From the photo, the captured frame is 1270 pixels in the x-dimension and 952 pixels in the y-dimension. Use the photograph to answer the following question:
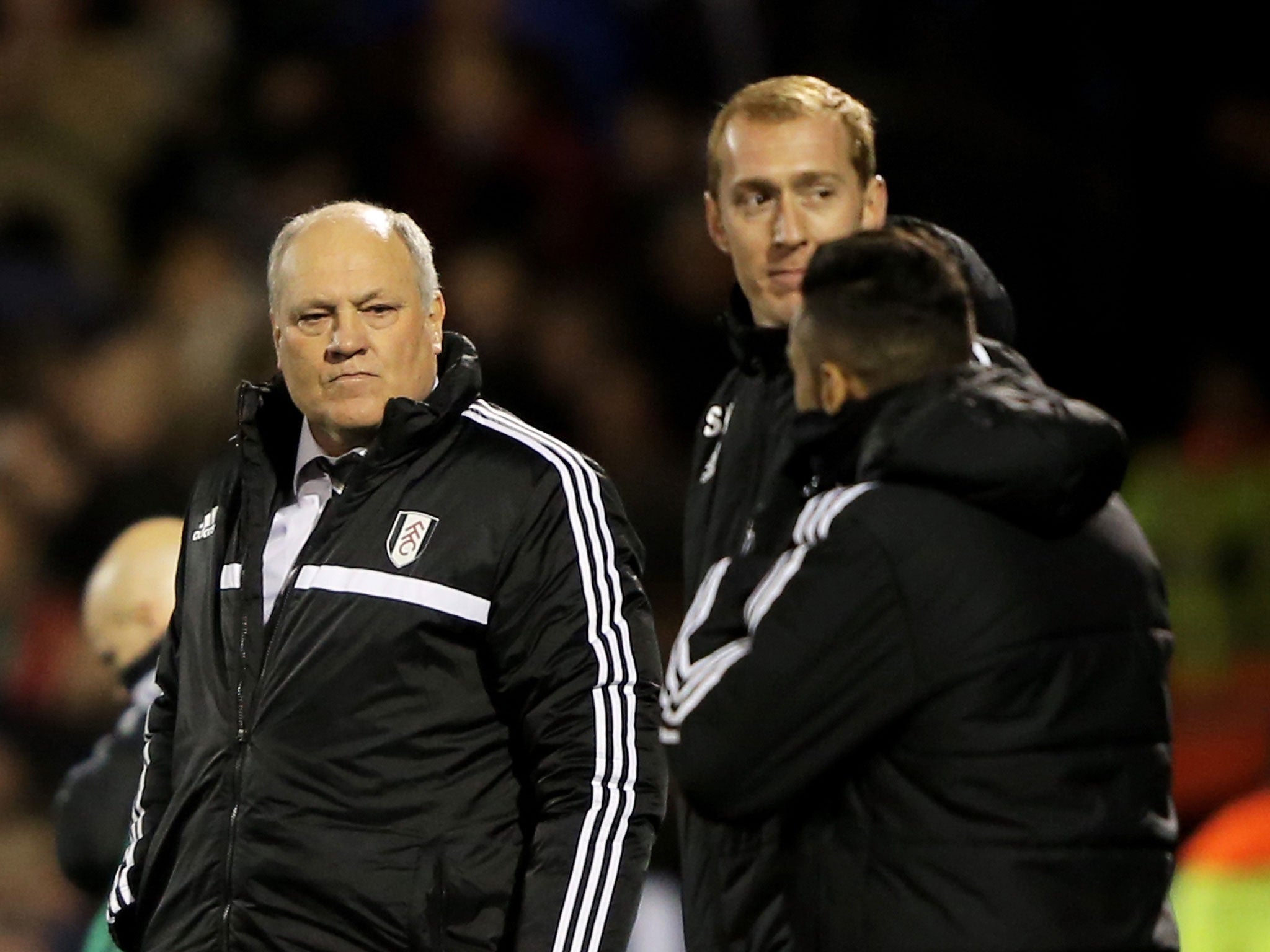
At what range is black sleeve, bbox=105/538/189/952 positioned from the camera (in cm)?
332

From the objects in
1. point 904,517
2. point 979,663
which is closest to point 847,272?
point 904,517

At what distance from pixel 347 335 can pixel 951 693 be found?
3.75 feet

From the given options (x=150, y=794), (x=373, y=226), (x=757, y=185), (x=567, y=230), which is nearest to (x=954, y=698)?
(x=757, y=185)

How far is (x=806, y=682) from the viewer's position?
2.52 metres

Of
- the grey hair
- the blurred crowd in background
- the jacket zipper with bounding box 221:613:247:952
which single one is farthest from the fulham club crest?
the blurred crowd in background

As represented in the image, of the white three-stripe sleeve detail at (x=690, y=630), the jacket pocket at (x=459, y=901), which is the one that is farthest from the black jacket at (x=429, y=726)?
the white three-stripe sleeve detail at (x=690, y=630)

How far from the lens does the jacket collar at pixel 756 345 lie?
3.14 meters

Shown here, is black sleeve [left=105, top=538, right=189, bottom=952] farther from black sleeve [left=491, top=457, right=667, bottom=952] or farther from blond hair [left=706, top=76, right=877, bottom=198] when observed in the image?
blond hair [left=706, top=76, right=877, bottom=198]

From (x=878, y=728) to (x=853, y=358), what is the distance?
439 millimetres

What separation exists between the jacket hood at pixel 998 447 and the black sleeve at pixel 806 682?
0.31 ft

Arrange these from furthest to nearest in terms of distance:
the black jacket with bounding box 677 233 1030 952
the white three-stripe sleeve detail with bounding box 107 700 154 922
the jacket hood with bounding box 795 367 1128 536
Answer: the white three-stripe sleeve detail with bounding box 107 700 154 922
the black jacket with bounding box 677 233 1030 952
the jacket hood with bounding box 795 367 1128 536

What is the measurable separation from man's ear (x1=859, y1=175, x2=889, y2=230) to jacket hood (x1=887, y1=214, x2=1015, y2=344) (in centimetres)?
15

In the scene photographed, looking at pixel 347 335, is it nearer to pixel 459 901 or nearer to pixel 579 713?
pixel 579 713

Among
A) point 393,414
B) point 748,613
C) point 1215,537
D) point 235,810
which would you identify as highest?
point 393,414
